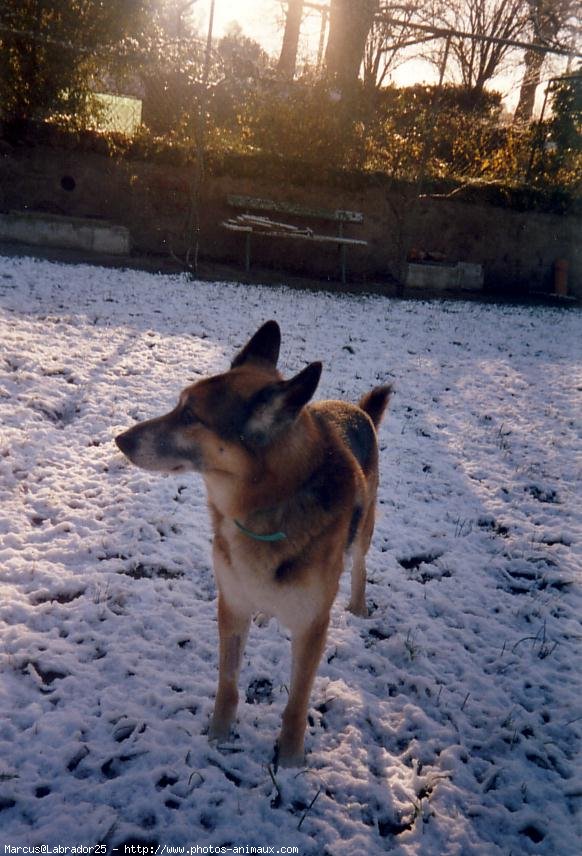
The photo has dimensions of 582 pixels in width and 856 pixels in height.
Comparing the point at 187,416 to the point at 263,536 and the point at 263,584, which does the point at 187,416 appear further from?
the point at 263,584

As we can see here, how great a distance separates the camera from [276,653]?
10.3ft

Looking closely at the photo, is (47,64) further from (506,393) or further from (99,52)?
(506,393)

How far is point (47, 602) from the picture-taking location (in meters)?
3.17

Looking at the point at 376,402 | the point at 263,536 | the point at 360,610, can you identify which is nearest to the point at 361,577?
the point at 360,610

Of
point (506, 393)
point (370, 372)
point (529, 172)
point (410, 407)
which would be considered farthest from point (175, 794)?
point (529, 172)

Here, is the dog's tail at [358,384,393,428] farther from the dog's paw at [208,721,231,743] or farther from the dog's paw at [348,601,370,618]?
the dog's paw at [208,721,231,743]

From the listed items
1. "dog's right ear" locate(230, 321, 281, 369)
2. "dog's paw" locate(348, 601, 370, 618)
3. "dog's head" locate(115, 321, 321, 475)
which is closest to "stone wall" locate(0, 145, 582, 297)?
"dog's right ear" locate(230, 321, 281, 369)

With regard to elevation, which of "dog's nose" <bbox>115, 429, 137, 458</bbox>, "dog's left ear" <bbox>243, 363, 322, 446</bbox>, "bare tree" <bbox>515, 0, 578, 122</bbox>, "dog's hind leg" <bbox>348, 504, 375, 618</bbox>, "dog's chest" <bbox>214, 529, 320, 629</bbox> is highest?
"bare tree" <bbox>515, 0, 578, 122</bbox>

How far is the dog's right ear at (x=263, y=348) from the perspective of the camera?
279 cm

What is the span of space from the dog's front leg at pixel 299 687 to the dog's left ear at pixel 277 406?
87 cm

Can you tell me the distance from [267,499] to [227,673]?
36.3 inches

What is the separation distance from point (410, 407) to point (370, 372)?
106 centimetres

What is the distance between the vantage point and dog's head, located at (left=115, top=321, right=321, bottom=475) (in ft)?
7.48

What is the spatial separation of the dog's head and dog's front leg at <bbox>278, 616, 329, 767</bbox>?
0.81 meters
